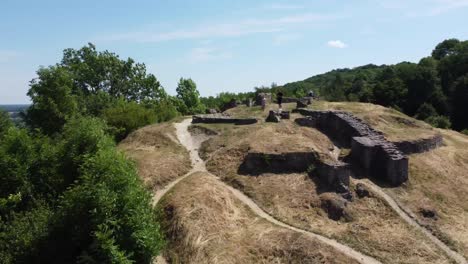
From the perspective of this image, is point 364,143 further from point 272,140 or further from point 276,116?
point 276,116

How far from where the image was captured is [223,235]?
1892 centimetres

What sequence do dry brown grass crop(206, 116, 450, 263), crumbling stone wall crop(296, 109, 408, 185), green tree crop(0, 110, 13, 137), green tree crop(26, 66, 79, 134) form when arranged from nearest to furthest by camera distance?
dry brown grass crop(206, 116, 450, 263) < crumbling stone wall crop(296, 109, 408, 185) < green tree crop(26, 66, 79, 134) < green tree crop(0, 110, 13, 137)

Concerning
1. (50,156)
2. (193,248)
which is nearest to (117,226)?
(193,248)

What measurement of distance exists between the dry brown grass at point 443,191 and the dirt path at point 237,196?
4832 millimetres

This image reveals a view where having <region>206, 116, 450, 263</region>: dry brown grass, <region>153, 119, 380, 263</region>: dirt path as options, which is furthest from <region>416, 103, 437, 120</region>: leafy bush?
<region>206, 116, 450, 263</region>: dry brown grass

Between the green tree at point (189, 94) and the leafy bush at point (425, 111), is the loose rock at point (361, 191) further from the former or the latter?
the green tree at point (189, 94)

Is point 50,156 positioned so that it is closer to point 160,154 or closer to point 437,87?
point 160,154

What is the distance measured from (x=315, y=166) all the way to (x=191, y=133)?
31.4ft

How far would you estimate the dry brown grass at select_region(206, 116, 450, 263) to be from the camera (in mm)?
18812

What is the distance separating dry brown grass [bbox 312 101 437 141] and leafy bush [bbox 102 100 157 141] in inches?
595

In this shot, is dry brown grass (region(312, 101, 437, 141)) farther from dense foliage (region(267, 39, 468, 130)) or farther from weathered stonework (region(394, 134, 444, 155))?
dense foliage (region(267, 39, 468, 130))

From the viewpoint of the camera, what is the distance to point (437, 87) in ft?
224

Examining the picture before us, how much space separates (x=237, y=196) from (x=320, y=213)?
4.04 meters

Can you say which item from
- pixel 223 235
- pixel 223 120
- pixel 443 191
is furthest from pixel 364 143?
pixel 223 235
